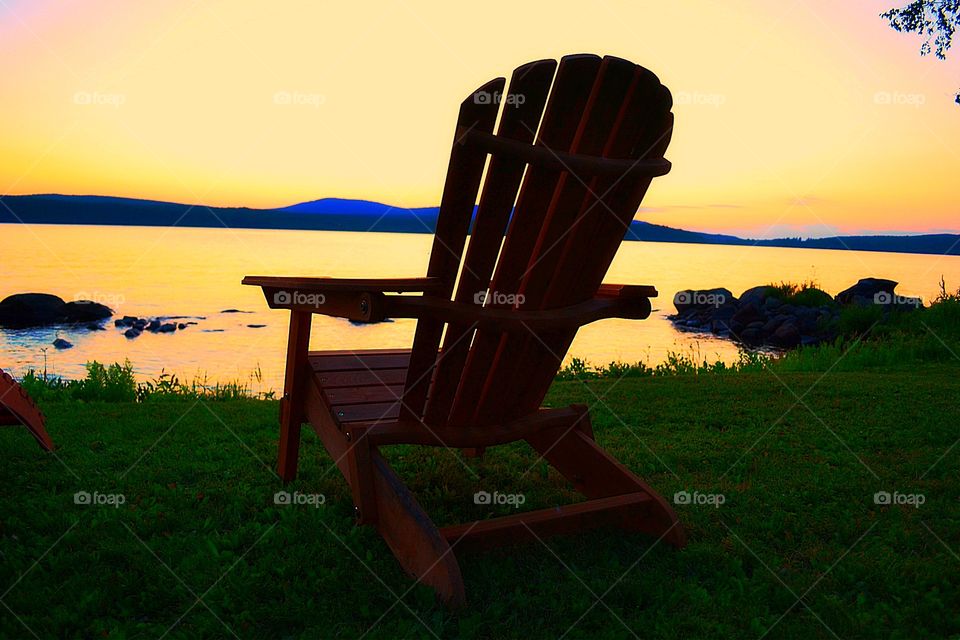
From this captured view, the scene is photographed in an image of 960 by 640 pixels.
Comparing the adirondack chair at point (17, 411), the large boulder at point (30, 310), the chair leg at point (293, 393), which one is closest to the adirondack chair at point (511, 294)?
the chair leg at point (293, 393)

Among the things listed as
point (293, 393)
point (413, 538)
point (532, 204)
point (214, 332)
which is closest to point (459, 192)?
point (532, 204)

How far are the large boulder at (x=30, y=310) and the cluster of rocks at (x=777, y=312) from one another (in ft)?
47.3

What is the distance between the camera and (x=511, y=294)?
2.70 metres

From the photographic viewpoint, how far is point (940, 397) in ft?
19.4

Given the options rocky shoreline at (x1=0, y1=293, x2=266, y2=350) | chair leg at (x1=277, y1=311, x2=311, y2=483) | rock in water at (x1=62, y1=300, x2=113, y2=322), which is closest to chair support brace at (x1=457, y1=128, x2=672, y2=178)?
chair leg at (x1=277, y1=311, x2=311, y2=483)

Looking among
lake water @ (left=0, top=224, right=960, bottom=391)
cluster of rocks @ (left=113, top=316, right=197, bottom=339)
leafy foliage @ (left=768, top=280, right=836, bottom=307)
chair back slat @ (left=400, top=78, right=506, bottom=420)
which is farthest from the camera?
leafy foliage @ (left=768, top=280, right=836, bottom=307)

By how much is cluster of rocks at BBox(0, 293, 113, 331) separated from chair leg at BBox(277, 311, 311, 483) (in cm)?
1352

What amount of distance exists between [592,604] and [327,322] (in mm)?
11733

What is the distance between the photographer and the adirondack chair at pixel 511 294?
240cm

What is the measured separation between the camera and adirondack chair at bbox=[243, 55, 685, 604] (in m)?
2.40

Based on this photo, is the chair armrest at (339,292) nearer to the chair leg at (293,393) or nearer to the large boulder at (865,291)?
the chair leg at (293,393)

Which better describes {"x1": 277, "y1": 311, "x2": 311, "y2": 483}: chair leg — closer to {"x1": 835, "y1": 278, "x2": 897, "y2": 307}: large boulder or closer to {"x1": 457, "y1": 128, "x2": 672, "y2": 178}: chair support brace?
{"x1": 457, "y1": 128, "x2": 672, "y2": 178}: chair support brace

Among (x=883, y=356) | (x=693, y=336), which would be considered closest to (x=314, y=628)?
(x=883, y=356)

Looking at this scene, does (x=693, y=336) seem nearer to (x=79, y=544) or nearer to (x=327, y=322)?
(x=327, y=322)
